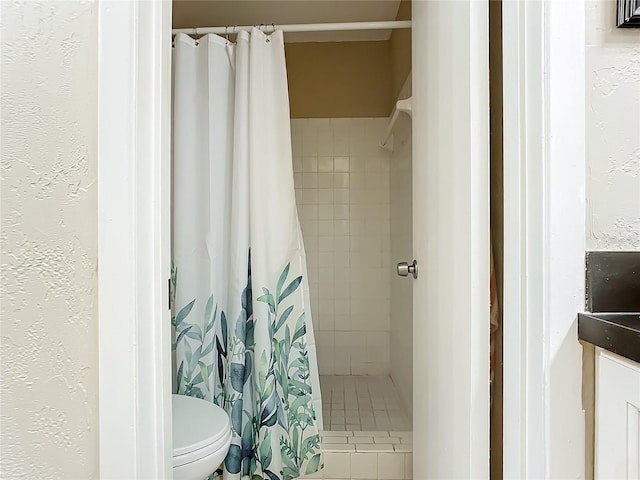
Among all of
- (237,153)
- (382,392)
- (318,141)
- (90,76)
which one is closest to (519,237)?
(90,76)

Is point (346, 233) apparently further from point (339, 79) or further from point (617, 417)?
point (617, 417)

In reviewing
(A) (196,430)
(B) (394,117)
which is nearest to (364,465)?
(A) (196,430)

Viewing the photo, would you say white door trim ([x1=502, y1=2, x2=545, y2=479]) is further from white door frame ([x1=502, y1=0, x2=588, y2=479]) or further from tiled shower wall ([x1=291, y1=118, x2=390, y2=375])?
tiled shower wall ([x1=291, y1=118, x2=390, y2=375])

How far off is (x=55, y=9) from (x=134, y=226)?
316mm

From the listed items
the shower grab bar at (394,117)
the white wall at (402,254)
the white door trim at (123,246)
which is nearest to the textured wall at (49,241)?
the white door trim at (123,246)

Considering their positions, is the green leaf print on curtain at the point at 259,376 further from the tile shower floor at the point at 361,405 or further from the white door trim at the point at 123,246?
the white door trim at the point at 123,246

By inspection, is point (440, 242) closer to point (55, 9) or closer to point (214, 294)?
point (55, 9)

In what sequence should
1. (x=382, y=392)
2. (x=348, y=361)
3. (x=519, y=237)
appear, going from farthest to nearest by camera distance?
(x=348, y=361) < (x=382, y=392) < (x=519, y=237)

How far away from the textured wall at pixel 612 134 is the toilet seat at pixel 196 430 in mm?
1057

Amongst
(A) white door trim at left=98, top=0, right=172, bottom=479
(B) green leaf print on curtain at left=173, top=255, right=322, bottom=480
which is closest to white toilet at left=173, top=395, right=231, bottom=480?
(B) green leaf print on curtain at left=173, top=255, right=322, bottom=480

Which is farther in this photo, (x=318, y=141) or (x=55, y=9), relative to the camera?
(x=318, y=141)

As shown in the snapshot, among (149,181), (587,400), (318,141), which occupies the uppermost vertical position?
(318,141)

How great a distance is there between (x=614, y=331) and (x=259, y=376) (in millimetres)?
1327

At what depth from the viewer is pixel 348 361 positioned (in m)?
3.19
